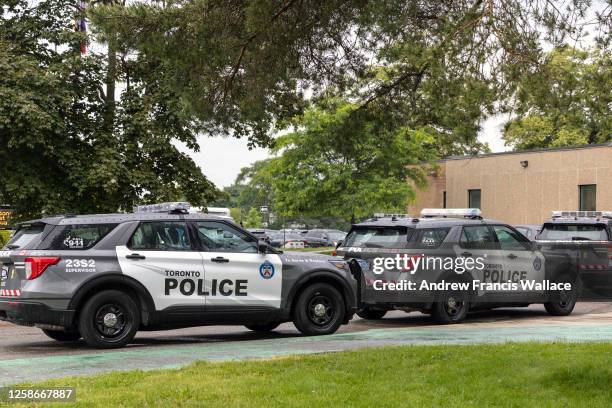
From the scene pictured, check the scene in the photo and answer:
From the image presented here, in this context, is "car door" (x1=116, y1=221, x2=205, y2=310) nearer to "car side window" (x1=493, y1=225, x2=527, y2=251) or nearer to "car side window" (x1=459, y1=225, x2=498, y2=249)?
"car side window" (x1=459, y1=225, x2=498, y2=249)

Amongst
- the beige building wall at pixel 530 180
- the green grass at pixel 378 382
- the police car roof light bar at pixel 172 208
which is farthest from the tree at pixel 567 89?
the beige building wall at pixel 530 180

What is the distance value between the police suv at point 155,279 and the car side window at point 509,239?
354 centimetres

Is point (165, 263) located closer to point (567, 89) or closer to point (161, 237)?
point (161, 237)

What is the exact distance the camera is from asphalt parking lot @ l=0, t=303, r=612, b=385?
413 inches

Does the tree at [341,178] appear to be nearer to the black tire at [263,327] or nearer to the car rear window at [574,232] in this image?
the car rear window at [574,232]

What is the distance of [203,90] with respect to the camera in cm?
1280

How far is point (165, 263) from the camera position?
12.5 metres

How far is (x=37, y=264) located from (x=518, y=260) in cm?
822

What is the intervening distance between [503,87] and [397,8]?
1558 millimetres

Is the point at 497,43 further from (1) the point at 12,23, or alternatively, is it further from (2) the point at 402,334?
(1) the point at 12,23

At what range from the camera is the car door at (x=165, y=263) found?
12305 mm

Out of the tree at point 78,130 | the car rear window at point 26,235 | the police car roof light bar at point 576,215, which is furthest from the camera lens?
the tree at point 78,130

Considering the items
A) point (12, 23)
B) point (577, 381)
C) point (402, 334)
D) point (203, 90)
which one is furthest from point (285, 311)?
point (12, 23)

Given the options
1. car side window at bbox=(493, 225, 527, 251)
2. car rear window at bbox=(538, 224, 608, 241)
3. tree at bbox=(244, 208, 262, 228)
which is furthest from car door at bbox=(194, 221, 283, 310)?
tree at bbox=(244, 208, 262, 228)
